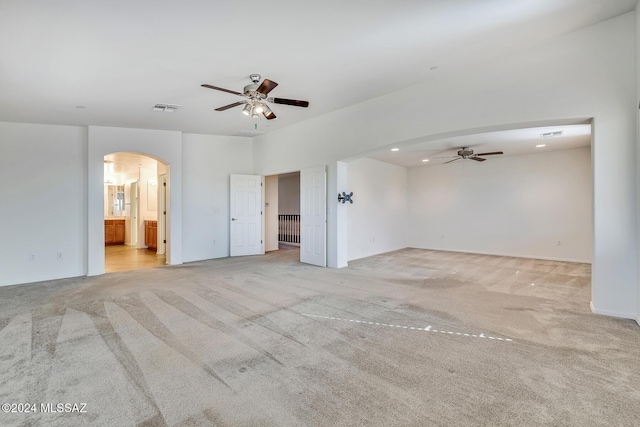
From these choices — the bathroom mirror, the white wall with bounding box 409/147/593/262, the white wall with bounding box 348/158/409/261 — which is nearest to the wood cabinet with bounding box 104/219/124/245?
the bathroom mirror

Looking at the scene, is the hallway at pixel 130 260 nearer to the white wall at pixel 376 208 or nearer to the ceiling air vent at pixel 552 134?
the white wall at pixel 376 208

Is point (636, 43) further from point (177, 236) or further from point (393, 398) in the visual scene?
point (177, 236)

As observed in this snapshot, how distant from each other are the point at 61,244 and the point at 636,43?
30.4 ft

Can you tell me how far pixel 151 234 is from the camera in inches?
377

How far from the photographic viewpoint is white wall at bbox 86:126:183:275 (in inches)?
232

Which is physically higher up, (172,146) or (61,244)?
(172,146)

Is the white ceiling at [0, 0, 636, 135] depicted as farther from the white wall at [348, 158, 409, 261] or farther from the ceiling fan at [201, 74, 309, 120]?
the white wall at [348, 158, 409, 261]

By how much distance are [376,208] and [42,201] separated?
7.45 m

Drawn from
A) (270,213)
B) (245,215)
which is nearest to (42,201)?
(245,215)

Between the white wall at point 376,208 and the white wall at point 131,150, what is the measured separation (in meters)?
3.82

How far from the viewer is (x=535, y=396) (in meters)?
1.96

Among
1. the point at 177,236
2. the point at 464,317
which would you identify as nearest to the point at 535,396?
the point at 464,317

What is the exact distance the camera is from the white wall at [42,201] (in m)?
5.38

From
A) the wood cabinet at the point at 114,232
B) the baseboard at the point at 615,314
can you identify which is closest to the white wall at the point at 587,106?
the baseboard at the point at 615,314
